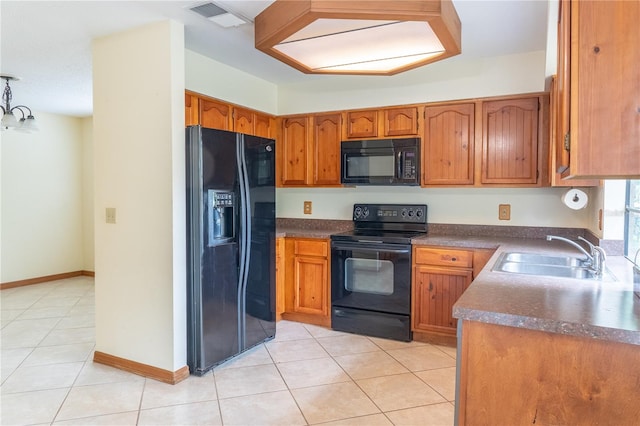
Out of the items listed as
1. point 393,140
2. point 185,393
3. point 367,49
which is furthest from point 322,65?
point 185,393

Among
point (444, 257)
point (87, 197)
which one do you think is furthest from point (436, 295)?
point (87, 197)

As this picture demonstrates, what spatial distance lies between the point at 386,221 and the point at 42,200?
4.54 metres

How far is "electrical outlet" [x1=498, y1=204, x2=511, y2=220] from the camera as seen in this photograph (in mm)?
3430

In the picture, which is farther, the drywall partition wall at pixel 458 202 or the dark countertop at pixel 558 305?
the drywall partition wall at pixel 458 202

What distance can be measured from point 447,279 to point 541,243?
2.41 feet

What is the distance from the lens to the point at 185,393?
244 cm

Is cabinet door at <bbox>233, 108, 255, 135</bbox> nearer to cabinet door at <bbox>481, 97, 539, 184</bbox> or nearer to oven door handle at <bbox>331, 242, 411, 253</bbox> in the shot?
oven door handle at <bbox>331, 242, 411, 253</bbox>

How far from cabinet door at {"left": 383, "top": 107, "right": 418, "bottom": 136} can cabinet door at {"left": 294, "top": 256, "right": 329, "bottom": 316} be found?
1279 mm

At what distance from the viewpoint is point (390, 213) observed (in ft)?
12.4

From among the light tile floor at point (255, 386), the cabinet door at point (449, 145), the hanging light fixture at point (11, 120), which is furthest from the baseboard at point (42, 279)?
the cabinet door at point (449, 145)

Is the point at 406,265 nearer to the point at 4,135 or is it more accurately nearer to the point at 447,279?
the point at 447,279

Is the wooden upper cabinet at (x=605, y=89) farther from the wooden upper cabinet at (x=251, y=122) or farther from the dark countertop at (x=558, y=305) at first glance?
the wooden upper cabinet at (x=251, y=122)

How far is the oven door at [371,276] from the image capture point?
327 centimetres

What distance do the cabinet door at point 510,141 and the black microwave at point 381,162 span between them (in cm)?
56
